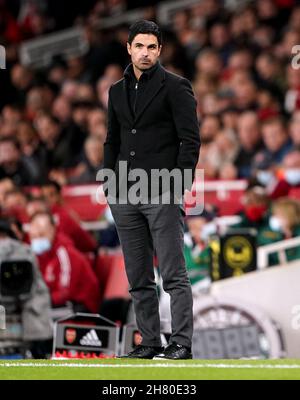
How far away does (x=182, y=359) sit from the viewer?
576cm

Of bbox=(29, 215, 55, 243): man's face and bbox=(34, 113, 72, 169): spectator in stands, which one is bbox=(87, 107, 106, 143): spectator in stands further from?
bbox=(29, 215, 55, 243): man's face

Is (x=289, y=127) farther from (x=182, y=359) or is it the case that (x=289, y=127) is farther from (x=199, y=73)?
(x=182, y=359)

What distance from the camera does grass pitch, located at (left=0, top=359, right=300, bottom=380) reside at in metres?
5.12

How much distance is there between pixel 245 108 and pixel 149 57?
630 centimetres

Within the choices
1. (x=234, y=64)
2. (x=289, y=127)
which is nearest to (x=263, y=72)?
(x=234, y=64)

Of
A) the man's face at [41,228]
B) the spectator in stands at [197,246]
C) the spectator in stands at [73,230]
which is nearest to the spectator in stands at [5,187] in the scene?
→ the spectator in stands at [73,230]

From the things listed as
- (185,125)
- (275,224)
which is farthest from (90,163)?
(185,125)

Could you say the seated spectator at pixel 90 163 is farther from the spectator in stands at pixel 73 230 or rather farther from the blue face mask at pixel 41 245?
the blue face mask at pixel 41 245

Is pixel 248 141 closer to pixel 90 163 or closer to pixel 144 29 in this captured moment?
pixel 90 163

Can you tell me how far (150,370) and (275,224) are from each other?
4.38 m

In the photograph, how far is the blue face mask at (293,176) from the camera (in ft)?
34.5

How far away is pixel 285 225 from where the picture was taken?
9.40 m

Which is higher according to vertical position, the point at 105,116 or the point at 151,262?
the point at 105,116

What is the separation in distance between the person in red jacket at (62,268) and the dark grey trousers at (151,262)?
3.49 metres
